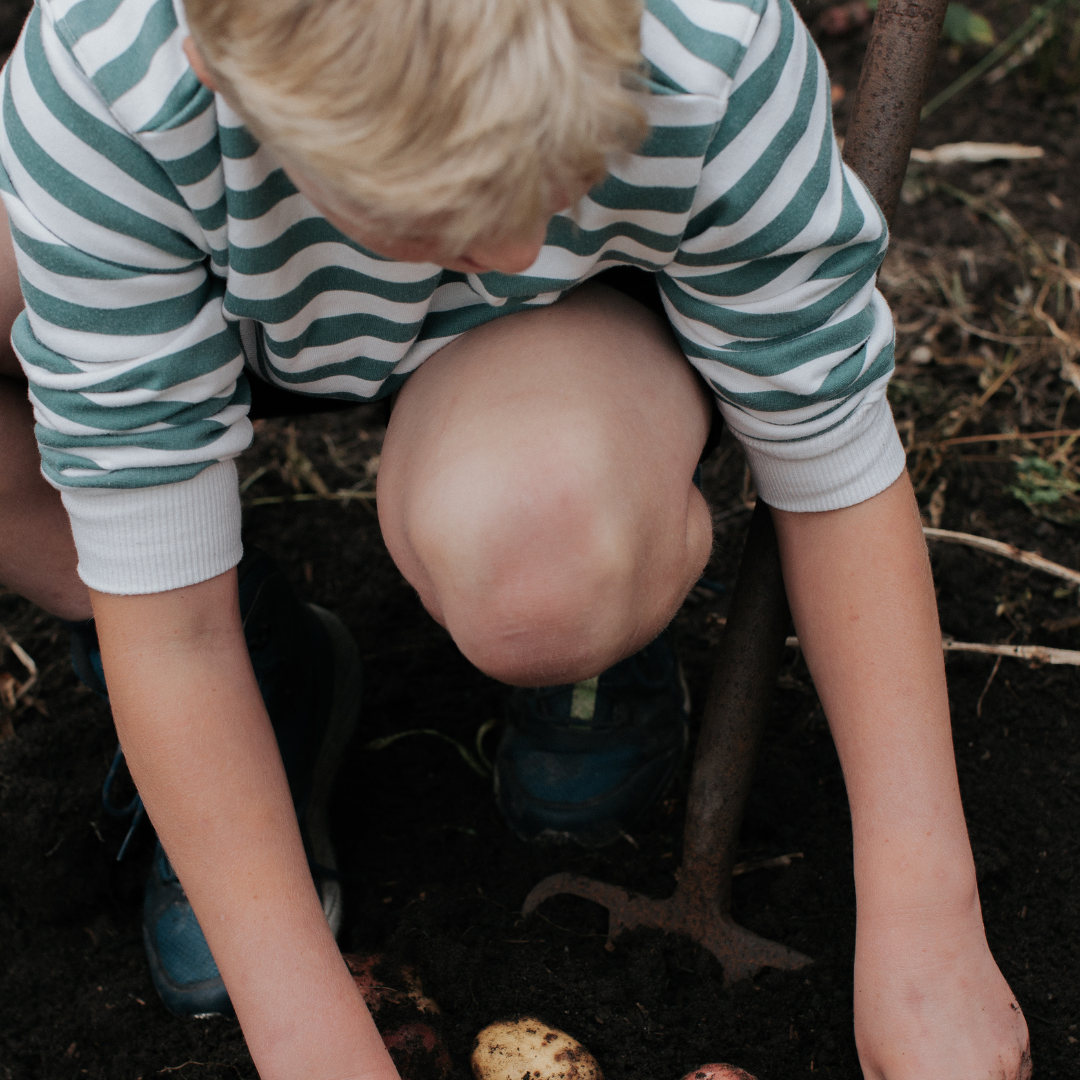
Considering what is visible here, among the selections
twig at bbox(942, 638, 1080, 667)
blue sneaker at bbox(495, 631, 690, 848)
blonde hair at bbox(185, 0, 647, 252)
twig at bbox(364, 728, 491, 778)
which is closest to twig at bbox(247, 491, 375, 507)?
twig at bbox(364, 728, 491, 778)

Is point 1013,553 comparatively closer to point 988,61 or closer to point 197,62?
point 197,62

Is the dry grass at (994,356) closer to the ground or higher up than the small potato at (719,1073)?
higher up

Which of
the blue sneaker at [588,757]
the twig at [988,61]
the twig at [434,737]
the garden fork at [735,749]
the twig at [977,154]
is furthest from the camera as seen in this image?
the twig at [988,61]

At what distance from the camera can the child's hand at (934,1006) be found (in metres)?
1.01

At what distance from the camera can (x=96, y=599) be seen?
3.32ft

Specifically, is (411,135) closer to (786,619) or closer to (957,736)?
(786,619)

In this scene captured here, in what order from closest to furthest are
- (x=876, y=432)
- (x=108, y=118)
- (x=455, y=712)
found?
(x=108, y=118) → (x=876, y=432) → (x=455, y=712)

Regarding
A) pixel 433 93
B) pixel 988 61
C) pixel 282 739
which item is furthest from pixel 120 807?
pixel 988 61

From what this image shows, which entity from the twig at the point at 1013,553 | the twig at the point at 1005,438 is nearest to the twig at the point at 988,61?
the twig at the point at 1005,438

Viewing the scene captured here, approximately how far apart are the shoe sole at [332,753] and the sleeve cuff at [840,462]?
72 centimetres

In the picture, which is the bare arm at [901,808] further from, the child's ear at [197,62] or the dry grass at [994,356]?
the dry grass at [994,356]

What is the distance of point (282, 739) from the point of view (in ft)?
4.50

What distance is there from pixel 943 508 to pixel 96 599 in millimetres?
1345

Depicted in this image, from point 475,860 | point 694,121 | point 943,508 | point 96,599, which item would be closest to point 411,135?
point 694,121
